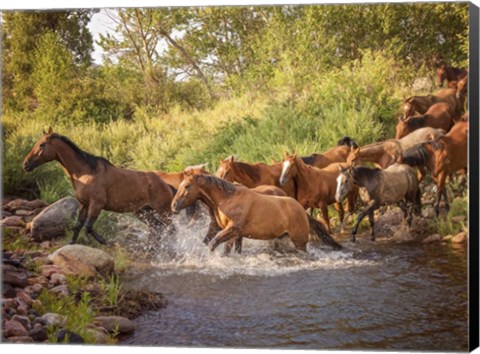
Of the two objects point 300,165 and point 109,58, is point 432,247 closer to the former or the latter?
point 300,165

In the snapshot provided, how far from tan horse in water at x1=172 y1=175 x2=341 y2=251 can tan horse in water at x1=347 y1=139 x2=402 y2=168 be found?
0.61 meters

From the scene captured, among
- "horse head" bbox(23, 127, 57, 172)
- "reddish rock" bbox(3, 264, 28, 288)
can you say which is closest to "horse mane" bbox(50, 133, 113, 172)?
"horse head" bbox(23, 127, 57, 172)

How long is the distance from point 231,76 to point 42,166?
1.76 metres

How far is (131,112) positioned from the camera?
7797 millimetres

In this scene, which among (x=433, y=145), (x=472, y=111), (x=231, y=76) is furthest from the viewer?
(x=231, y=76)

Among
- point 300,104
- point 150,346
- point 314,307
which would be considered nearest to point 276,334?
point 314,307

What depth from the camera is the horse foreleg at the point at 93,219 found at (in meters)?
7.59

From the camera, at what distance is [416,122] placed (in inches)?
278

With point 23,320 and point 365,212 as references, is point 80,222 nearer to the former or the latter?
point 23,320

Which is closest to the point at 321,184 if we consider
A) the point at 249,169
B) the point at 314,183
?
the point at 314,183

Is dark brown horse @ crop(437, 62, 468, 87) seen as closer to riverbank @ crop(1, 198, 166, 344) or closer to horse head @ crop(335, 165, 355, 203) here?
horse head @ crop(335, 165, 355, 203)

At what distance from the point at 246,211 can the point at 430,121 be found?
1.59 metres

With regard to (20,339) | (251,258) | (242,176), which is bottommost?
(20,339)

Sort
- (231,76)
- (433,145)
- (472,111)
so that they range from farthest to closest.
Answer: (231,76), (433,145), (472,111)
